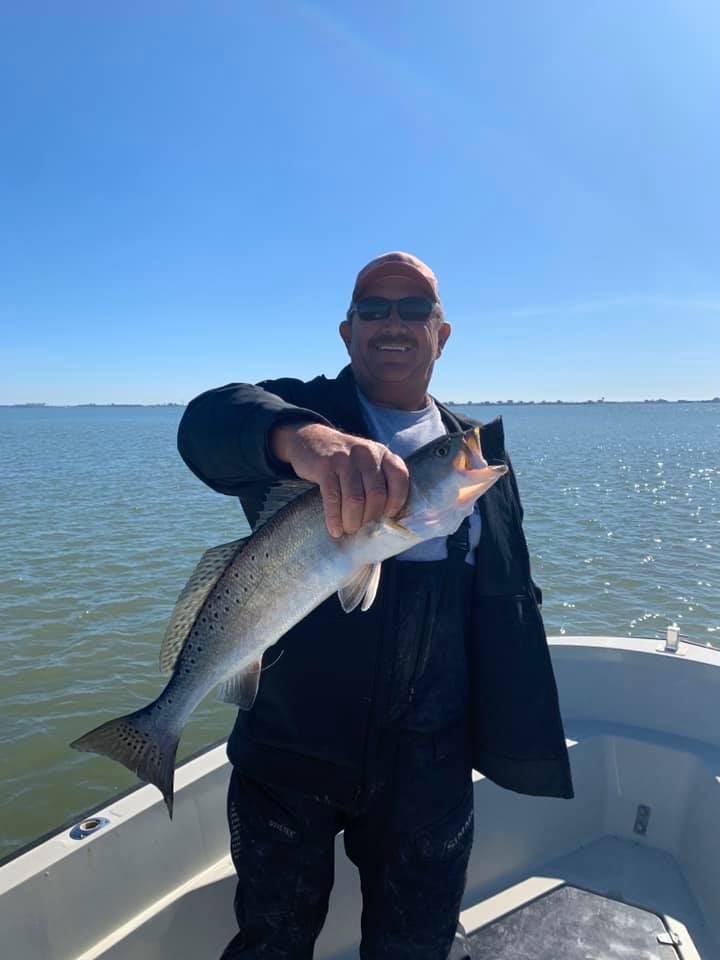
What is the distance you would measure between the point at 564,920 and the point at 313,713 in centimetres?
302

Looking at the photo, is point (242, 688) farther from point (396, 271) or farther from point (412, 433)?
point (396, 271)

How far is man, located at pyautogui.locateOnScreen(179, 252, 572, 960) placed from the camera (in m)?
2.77

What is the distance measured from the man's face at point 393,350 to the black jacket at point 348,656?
141 mm

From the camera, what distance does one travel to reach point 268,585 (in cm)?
240

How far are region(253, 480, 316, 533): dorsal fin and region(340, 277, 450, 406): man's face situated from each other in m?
1.00

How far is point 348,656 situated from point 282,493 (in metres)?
0.82

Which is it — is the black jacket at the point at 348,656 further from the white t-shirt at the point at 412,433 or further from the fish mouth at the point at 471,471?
the fish mouth at the point at 471,471

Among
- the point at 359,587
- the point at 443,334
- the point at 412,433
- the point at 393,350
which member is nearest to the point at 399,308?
the point at 393,350

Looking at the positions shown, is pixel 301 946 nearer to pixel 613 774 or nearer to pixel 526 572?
pixel 526 572

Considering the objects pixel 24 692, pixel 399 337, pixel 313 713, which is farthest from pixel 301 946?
pixel 24 692

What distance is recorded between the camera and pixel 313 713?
2807mm

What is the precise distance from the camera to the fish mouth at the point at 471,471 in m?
2.32

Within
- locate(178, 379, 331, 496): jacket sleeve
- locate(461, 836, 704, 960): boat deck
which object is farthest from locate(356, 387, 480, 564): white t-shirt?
locate(461, 836, 704, 960): boat deck

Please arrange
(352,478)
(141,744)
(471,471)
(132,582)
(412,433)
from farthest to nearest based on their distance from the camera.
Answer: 1. (132,582)
2. (412,433)
3. (141,744)
4. (471,471)
5. (352,478)
